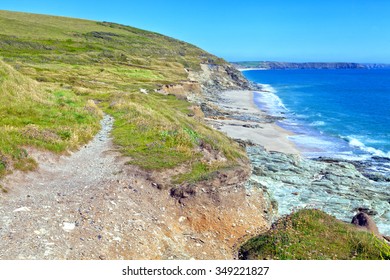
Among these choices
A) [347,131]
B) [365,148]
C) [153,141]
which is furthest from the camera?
[347,131]

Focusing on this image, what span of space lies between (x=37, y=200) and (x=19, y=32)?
411ft

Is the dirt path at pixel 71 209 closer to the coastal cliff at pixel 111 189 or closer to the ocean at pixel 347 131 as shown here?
the coastal cliff at pixel 111 189

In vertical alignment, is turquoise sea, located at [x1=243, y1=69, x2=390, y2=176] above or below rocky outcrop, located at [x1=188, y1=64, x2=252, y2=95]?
below

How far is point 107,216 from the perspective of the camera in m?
12.8

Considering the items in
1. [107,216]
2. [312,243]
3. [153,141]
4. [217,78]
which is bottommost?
[312,243]

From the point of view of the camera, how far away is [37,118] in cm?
2284

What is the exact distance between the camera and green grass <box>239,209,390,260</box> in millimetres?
11328

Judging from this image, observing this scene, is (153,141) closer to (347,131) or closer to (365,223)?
(365,223)

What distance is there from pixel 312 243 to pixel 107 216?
712 centimetres

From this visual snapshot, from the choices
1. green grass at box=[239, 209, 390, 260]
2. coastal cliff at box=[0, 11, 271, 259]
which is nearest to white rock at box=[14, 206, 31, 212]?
coastal cliff at box=[0, 11, 271, 259]

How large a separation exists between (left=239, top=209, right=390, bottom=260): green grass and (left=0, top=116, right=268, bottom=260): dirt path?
1.97 metres

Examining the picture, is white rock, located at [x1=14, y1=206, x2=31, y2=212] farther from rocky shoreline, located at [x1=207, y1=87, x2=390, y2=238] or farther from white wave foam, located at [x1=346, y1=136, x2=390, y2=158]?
white wave foam, located at [x1=346, y1=136, x2=390, y2=158]

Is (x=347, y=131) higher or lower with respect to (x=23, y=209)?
lower

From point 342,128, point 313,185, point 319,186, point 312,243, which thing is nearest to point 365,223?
point 312,243
